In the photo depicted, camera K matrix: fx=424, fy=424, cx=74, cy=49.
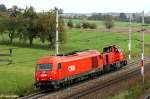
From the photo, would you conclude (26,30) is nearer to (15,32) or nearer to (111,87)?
(15,32)

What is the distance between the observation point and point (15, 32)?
336 ft

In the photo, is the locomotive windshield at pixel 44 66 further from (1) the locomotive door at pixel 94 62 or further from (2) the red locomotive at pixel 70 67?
(1) the locomotive door at pixel 94 62

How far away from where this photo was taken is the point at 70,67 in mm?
42062

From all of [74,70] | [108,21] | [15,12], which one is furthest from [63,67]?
[108,21]

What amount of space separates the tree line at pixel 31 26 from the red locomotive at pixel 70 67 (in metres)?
37.3

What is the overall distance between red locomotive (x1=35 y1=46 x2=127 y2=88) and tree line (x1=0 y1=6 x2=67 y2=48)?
3730 cm

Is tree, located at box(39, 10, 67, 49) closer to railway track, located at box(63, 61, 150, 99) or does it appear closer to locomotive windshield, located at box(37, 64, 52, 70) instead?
railway track, located at box(63, 61, 150, 99)

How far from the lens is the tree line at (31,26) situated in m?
92.4

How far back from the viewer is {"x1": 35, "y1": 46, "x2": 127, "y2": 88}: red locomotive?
39125mm

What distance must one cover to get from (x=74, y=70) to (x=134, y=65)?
77.6 ft

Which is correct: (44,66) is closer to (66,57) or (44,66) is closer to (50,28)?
(66,57)

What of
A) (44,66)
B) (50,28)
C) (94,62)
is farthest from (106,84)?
(50,28)

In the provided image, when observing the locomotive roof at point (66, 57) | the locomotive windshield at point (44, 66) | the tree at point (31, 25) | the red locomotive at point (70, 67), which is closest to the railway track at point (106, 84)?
the red locomotive at point (70, 67)

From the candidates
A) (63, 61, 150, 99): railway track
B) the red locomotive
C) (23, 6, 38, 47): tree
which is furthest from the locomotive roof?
(23, 6, 38, 47): tree
